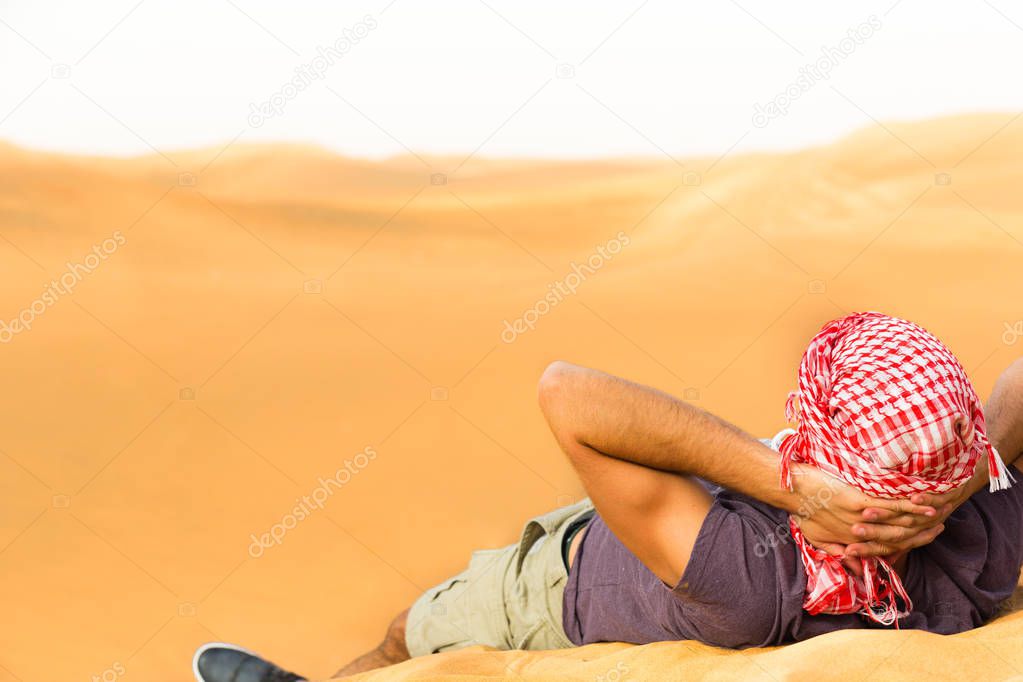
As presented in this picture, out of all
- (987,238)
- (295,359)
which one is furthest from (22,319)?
(987,238)

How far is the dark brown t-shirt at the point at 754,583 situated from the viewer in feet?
6.70

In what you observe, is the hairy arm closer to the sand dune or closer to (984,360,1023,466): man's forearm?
the sand dune

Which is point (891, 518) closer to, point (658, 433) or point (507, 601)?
point (658, 433)

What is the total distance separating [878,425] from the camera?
1854mm

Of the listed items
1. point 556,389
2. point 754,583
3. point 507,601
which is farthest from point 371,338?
point 754,583

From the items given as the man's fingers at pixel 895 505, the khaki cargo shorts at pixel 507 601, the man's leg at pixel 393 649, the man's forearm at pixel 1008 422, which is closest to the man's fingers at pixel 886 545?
the man's fingers at pixel 895 505

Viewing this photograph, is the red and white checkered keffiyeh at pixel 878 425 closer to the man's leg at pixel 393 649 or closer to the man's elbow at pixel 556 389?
the man's elbow at pixel 556 389

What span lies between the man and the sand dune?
0.14 m

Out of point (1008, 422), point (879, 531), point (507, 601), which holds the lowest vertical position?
point (507, 601)

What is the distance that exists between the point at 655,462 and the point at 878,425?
443 millimetres

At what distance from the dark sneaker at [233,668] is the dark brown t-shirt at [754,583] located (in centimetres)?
91

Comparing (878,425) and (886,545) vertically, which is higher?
(878,425)

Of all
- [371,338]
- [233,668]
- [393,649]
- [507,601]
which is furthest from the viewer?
[371,338]

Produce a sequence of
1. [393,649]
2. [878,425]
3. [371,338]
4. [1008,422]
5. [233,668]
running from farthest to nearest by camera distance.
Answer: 1. [371,338]
2. [393,649]
3. [233,668]
4. [1008,422]
5. [878,425]
